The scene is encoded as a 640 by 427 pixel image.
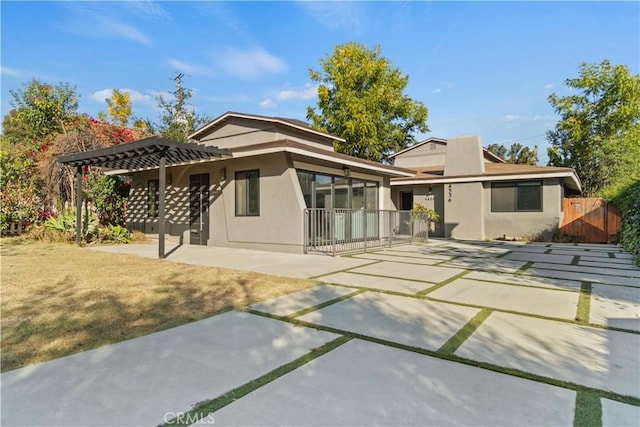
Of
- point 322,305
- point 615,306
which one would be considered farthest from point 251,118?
point 615,306

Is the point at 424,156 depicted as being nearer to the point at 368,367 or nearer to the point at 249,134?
the point at 249,134

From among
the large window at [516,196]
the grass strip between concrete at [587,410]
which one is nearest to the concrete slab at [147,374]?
the grass strip between concrete at [587,410]

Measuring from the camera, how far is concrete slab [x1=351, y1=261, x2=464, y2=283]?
5.96 meters

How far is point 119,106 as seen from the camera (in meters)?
31.5

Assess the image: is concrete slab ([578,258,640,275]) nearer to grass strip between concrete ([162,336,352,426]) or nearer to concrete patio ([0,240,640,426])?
concrete patio ([0,240,640,426])

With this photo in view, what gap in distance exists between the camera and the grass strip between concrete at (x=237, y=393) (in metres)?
1.85

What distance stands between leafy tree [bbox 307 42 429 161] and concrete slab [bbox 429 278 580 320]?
19335mm

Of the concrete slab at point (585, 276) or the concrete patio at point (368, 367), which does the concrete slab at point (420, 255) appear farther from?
the concrete patio at point (368, 367)

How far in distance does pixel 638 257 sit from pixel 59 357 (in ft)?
33.8

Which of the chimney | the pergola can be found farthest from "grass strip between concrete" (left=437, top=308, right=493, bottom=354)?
the chimney

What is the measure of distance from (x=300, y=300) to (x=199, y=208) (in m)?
8.10

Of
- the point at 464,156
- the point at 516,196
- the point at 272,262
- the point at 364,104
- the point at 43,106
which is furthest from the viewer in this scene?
the point at 364,104

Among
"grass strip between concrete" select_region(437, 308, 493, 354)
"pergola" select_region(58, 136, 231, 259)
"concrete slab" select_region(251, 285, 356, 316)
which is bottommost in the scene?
"grass strip between concrete" select_region(437, 308, 493, 354)

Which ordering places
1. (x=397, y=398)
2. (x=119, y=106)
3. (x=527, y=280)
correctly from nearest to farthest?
(x=397, y=398) → (x=527, y=280) → (x=119, y=106)
